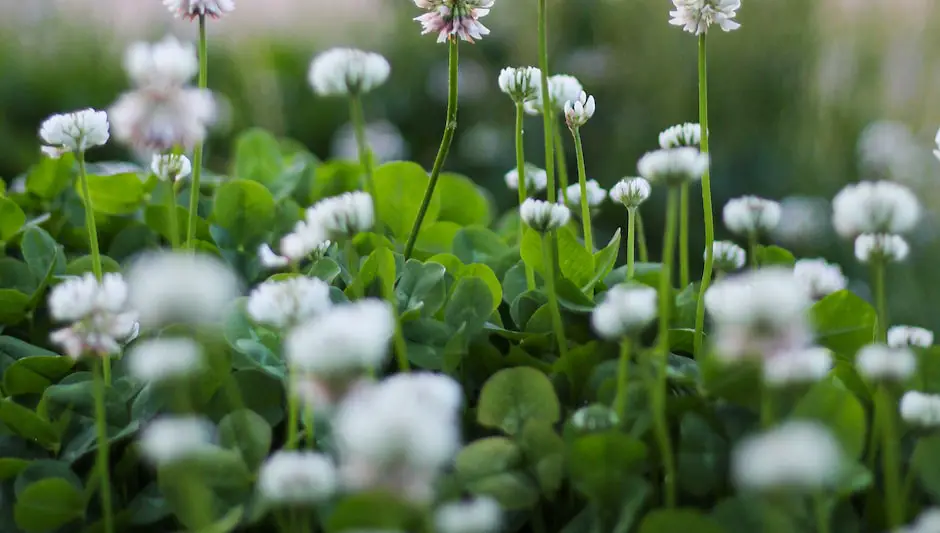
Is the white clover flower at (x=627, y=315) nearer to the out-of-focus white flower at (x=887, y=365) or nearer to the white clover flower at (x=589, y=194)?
the out-of-focus white flower at (x=887, y=365)

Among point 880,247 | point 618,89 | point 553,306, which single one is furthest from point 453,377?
point 618,89

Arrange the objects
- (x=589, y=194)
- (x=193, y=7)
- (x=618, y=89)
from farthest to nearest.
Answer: (x=618, y=89) → (x=589, y=194) → (x=193, y=7)

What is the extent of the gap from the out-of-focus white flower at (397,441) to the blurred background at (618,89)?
7.59 ft

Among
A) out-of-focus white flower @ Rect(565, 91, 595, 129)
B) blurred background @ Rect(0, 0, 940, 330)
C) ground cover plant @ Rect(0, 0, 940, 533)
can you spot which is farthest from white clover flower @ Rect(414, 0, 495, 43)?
blurred background @ Rect(0, 0, 940, 330)

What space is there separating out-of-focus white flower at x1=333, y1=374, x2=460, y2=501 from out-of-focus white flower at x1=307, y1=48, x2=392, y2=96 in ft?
0.70

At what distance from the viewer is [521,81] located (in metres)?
0.75

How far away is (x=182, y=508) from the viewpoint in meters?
0.56

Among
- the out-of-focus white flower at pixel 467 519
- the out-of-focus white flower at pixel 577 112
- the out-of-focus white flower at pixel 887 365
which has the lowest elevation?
the out-of-focus white flower at pixel 467 519

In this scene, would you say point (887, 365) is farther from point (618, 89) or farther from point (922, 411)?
point (618, 89)

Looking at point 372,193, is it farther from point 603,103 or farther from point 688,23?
point 603,103

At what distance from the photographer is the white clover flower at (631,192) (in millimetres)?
778

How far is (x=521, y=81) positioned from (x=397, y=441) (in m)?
0.44

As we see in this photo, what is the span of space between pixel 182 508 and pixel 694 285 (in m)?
0.45

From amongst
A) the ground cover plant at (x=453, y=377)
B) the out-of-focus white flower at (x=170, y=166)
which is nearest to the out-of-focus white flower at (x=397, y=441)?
the ground cover plant at (x=453, y=377)
